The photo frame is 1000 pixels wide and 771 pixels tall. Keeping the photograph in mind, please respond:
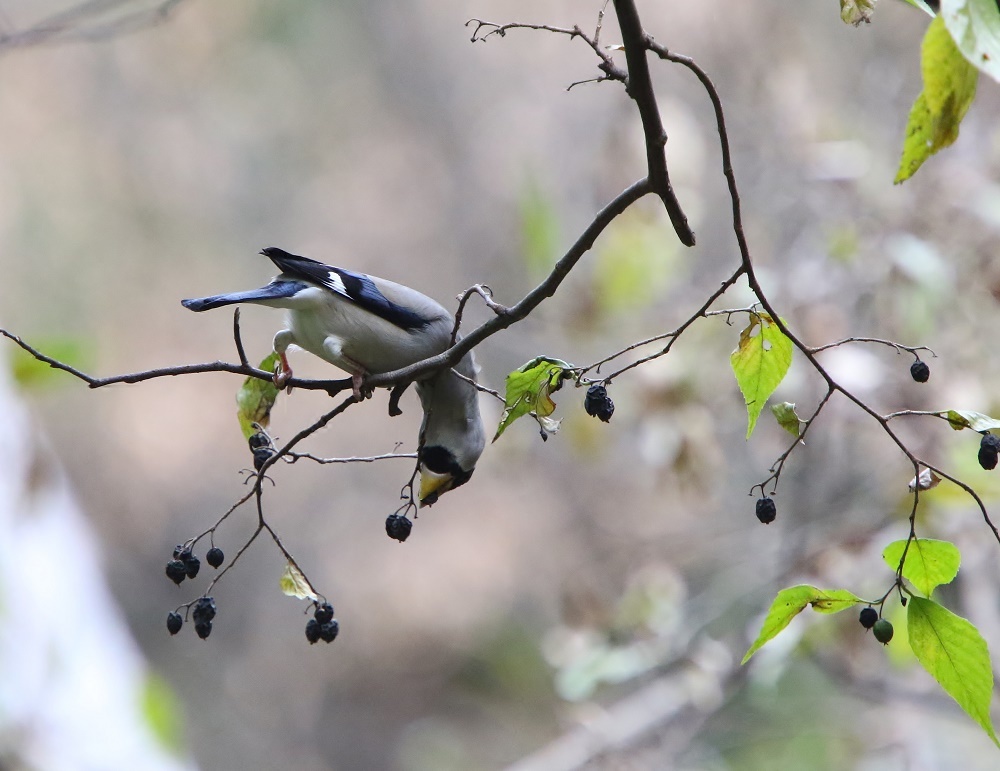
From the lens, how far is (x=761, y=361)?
1.57m

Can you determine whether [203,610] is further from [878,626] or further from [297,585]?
[878,626]

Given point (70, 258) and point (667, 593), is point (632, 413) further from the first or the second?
point (70, 258)

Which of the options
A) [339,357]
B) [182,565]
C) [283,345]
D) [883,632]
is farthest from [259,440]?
[883,632]

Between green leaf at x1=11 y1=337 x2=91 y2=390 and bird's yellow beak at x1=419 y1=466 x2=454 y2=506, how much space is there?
0.88 m

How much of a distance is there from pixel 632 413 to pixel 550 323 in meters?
0.54

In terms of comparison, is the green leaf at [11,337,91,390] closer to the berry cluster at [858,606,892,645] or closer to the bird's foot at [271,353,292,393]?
the bird's foot at [271,353,292,393]

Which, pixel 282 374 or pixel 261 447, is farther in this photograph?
pixel 282 374

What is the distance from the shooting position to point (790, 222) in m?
5.09

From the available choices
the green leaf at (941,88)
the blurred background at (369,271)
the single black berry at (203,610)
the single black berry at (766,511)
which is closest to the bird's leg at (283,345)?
the single black berry at (203,610)

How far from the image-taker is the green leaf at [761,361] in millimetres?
1556

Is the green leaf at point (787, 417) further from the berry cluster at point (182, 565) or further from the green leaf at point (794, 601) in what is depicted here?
the berry cluster at point (182, 565)

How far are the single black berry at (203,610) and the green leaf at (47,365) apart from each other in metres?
0.81

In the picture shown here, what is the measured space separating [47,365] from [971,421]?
2248 millimetres

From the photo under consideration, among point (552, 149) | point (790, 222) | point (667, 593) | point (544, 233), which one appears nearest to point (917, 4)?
point (544, 233)
